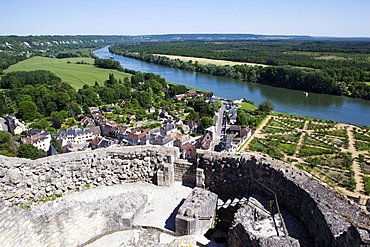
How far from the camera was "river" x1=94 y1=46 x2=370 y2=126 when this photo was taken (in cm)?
4803

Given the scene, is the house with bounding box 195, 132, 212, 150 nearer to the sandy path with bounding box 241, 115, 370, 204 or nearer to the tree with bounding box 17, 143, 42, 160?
the sandy path with bounding box 241, 115, 370, 204

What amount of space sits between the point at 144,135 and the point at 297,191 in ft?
96.1

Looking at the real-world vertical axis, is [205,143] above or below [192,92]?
below

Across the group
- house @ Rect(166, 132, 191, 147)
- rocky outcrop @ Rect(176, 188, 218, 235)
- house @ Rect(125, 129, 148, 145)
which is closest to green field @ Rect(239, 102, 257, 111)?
house @ Rect(166, 132, 191, 147)

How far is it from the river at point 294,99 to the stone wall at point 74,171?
1811 inches

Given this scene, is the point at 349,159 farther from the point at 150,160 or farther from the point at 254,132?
the point at 150,160

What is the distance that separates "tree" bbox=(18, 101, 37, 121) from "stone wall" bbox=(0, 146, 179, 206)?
48.4 m

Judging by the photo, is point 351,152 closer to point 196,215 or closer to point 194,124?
point 194,124

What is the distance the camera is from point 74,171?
7.22 metres

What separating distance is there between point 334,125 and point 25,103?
55.0 metres

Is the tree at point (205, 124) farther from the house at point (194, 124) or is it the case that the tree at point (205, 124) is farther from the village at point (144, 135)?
the house at point (194, 124)

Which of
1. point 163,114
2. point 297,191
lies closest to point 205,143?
point 163,114

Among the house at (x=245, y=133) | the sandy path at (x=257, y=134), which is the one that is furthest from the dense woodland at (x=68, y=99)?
the house at (x=245, y=133)

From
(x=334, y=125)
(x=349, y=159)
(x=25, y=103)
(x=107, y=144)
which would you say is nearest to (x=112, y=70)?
(x=25, y=103)
